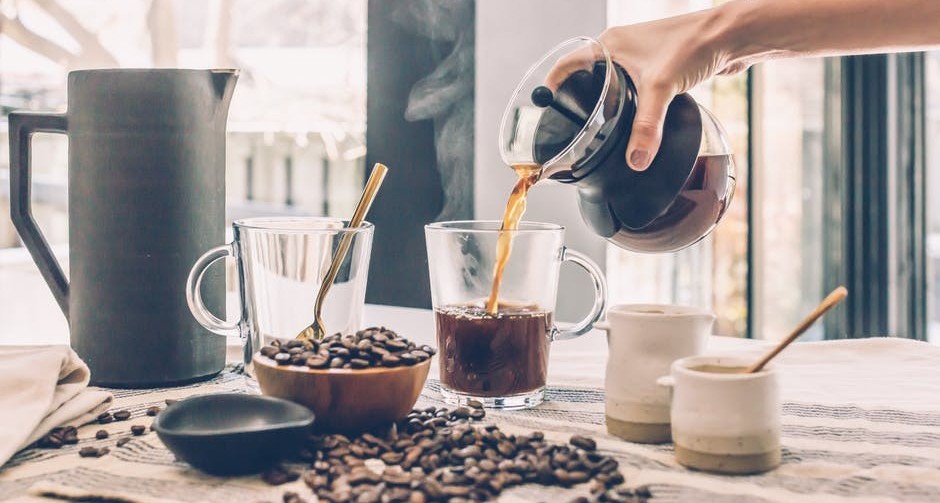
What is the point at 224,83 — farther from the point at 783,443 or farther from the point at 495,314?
the point at 783,443

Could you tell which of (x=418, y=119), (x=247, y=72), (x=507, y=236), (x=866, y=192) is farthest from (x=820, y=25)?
(x=247, y=72)

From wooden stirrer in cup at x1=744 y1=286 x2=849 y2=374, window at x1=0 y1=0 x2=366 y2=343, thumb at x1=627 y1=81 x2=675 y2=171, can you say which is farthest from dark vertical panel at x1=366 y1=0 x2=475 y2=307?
wooden stirrer in cup at x1=744 y1=286 x2=849 y2=374

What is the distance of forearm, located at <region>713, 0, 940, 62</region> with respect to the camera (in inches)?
50.6

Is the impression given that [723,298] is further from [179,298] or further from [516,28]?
[179,298]

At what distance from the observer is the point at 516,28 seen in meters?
2.33

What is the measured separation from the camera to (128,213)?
1.21 meters

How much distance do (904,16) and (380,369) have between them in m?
0.88

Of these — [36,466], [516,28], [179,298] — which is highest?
[516,28]

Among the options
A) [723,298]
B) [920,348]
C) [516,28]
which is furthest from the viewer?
[723,298]

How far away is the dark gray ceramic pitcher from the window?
1.86 m

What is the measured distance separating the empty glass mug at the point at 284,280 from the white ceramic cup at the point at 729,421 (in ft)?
1.46

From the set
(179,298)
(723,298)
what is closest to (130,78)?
(179,298)

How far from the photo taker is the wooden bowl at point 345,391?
96cm

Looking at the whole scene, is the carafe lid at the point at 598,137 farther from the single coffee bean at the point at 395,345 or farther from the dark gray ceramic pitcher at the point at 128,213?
the dark gray ceramic pitcher at the point at 128,213
